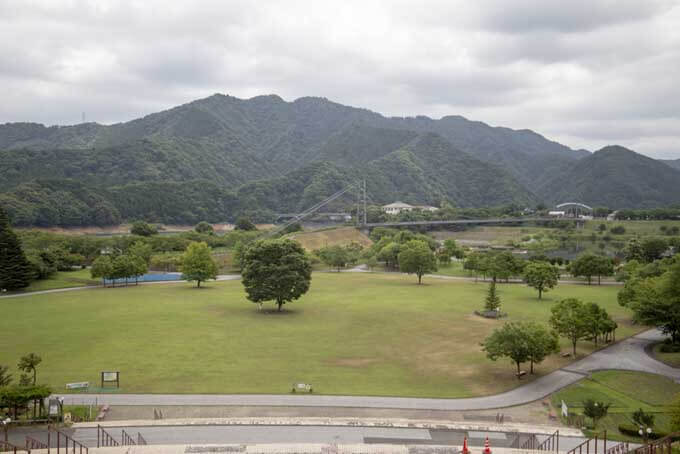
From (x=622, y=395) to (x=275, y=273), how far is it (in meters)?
27.1

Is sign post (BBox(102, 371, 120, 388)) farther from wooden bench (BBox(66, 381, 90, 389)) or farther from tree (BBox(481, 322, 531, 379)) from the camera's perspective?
tree (BBox(481, 322, 531, 379))

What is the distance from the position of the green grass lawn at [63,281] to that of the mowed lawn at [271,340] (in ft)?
15.0

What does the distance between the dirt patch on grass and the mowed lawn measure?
6cm

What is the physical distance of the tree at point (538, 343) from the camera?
2803 cm

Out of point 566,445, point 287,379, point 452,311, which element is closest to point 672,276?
point 452,311

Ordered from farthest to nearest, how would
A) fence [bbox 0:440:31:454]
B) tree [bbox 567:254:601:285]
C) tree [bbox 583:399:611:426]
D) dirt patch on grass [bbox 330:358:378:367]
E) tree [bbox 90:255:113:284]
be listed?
tree [bbox 567:254:601:285] < tree [bbox 90:255:113:284] < dirt patch on grass [bbox 330:358:378:367] < tree [bbox 583:399:611:426] < fence [bbox 0:440:31:454]

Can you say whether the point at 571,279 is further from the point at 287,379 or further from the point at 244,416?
the point at 244,416

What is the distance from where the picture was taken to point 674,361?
31.8 metres

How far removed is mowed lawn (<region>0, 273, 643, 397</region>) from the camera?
88.4 feet

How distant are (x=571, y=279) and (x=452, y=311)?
3138 cm

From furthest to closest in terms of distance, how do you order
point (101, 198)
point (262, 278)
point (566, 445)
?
1. point (101, 198)
2. point (262, 278)
3. point (566, 445)

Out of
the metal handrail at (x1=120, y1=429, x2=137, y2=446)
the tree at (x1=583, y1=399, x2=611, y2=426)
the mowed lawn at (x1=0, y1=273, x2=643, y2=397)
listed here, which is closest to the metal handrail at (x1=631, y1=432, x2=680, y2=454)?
the tree at (x1=583, y1=399, x2=611, y2=426)

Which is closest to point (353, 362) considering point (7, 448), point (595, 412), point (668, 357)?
point (595, 412)

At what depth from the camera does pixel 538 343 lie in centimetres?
2814
